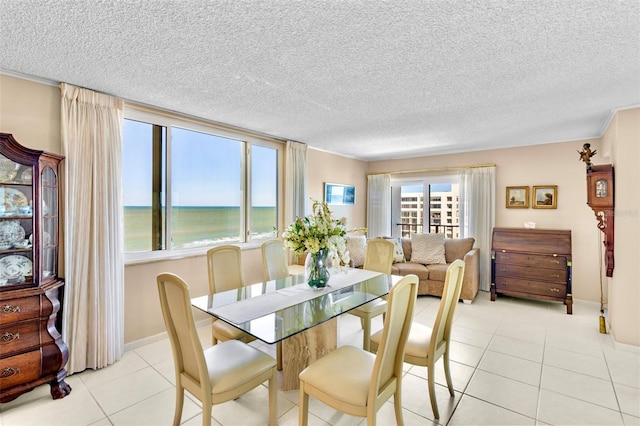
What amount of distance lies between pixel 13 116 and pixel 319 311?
2773mm

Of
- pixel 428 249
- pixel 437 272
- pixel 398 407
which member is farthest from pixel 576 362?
pixel 428 249

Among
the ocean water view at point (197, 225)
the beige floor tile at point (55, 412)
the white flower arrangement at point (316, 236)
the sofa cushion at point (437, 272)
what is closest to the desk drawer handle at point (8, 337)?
the beige floor tile at point (55, 412)

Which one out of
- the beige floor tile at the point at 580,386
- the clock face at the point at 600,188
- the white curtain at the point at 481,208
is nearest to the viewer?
the beige floor tile at the point at 580,386

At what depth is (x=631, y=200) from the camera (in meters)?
2.94

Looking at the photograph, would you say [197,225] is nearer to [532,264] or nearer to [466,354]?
[466,354]

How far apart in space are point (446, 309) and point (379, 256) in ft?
4.88

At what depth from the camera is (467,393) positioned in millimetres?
2271

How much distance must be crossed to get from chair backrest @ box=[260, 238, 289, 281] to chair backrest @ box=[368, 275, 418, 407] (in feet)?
5.61

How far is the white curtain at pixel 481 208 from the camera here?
16.1 feet

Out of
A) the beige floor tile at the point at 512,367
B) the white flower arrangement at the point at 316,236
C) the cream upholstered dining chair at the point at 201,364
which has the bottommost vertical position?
the beige floor tile at the point at 512,367

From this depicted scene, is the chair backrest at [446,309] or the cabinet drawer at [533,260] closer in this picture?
the chair backrest at [446,309]

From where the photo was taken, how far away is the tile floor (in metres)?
2.01

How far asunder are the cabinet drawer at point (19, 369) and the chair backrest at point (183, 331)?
3.98ft

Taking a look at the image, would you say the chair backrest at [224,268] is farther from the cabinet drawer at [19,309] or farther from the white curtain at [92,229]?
the cabinet drawer at [19,309]
